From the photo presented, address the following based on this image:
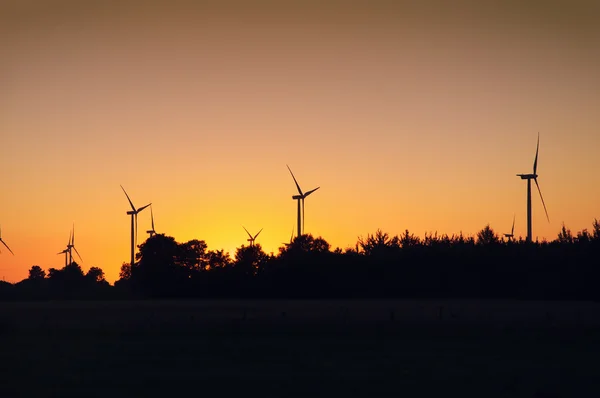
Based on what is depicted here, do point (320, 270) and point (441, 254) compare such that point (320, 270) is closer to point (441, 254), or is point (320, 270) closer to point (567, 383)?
point (441, 254)

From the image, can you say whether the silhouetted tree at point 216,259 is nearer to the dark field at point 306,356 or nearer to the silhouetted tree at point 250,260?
the silhouetted tree at point 250,260

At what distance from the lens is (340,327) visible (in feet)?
239

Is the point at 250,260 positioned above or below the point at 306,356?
above

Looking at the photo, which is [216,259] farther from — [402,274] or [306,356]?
[306,356]

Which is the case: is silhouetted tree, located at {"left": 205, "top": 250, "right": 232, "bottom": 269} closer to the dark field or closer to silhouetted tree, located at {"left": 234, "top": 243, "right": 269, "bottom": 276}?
silhouetted tree, located at {"left": 234, "top": 243, "right": 269, "bottom": 276}

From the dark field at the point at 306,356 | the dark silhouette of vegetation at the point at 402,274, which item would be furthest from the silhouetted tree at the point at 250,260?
the dark field at the point at 306,356

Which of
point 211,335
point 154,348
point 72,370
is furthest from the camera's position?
point 211,335

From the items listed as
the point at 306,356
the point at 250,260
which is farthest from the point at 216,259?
the point at 306,356

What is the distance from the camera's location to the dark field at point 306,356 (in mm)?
38688

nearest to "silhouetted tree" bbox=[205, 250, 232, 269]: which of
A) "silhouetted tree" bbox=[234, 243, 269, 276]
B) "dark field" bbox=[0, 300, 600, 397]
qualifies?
"silhouetted tree" bbox=[234, 243, 269, 276]

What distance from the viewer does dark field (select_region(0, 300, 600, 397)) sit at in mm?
38688

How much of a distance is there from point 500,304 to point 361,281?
91.9ft

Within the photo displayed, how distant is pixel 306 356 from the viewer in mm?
51969

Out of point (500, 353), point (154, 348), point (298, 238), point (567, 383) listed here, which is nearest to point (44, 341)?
point (154, 348)
